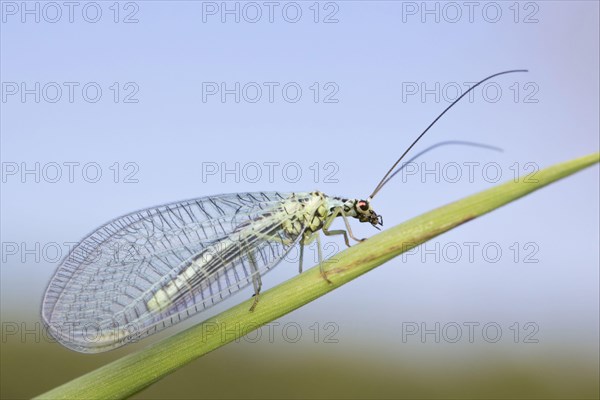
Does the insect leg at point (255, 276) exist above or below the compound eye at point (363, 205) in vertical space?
below

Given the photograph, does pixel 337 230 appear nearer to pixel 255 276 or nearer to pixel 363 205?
pixel 363 205

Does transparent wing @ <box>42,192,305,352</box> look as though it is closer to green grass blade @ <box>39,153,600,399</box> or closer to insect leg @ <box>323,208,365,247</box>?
insect leg @ <box>323,208,365,247</box>

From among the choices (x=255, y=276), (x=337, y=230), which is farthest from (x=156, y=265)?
(x=337, y=230)

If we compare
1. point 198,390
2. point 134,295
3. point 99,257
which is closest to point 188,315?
point 134,295

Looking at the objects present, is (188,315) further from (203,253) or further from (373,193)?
(373,193)

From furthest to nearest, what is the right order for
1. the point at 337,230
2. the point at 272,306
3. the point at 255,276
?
1. the point at 337,230
2. the point at 255,276
3. the point at 272,306

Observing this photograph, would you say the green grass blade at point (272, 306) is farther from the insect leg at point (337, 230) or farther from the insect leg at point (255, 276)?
the insect leg at point (337, 230)

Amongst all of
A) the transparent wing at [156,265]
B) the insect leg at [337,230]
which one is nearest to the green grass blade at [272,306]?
the transparent wing at [156,265]
